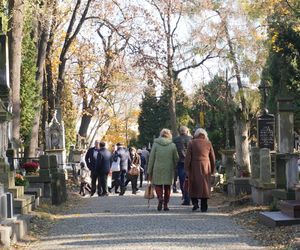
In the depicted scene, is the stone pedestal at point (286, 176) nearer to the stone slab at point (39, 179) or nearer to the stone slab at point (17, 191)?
the stone slab at point (17, 191)

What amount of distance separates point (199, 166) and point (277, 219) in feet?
11.8

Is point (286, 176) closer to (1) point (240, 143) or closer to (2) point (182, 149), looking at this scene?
(2) point (182, 149)

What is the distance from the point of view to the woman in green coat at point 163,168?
49.0 ft

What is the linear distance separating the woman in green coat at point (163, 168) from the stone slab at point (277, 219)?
327cm

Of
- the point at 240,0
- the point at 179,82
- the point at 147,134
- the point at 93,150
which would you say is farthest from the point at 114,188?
the point at 147,134

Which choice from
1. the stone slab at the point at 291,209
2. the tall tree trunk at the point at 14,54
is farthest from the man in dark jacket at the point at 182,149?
the tall tree trunk at the point at 14,54

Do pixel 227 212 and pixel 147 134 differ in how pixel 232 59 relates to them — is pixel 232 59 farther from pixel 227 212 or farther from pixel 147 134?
pixel 147 134

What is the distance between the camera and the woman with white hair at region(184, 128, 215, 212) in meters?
14.2

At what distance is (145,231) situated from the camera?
1111 centimetres

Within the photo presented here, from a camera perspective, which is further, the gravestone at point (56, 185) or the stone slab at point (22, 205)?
the gravestone at point (56, 185)

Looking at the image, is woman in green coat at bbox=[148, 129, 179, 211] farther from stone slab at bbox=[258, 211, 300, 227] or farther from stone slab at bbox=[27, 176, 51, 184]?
stone slab at bbox=[27, 176, 51, 184]

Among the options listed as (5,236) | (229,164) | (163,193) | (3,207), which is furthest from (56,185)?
(5,236)

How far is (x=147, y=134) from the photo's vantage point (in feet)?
252

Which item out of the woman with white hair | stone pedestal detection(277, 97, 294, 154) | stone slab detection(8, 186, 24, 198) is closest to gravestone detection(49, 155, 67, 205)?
stone slab detection(8, 186, 24, 198)
